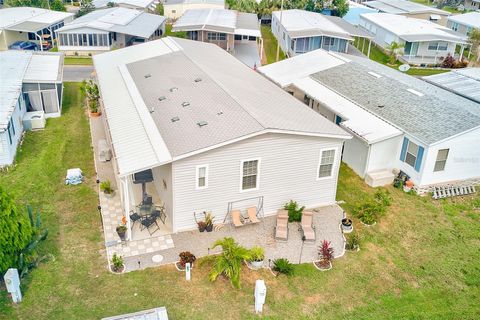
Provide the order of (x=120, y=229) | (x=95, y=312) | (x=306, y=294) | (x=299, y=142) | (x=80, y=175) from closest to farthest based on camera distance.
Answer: (x=95, y=312) → (x=306, y=294) → (x=120, y=229) → (x=299, y=142) → (x=80, y=175)

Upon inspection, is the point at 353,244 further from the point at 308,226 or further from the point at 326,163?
the point at 326,163

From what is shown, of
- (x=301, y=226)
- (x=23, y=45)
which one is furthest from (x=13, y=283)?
(x=23, y=45)

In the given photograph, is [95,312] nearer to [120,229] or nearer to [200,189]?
[120,229]

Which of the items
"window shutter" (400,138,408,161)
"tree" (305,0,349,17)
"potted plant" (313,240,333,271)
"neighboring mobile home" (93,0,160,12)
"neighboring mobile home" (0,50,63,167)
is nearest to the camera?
"potted plant" (313,240,333,271)

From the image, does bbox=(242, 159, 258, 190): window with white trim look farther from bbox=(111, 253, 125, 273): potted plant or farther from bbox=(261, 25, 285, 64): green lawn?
bbox=(261, 25, 285, 64): green lawn

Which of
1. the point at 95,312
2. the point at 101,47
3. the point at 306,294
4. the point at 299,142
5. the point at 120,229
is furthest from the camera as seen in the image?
the point at 101,47

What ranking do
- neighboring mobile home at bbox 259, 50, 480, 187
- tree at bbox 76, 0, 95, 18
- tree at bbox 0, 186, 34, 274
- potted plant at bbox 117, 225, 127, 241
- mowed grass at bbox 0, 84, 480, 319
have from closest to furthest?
tree at bbox 0, 186, 34, 274 < mowed grass at bbox 0, 84, 480, 319 < potted plant at bbox 117, 225, 127, 241 < neighboring mobile home at bbox 259, 50, 480, 187 < tree at bbox 76, 0, 95, 18

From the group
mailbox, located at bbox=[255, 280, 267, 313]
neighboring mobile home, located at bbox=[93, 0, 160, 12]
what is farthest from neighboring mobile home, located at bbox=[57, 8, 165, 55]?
mailbox, located at bbox=[255, 280, 267, 313]

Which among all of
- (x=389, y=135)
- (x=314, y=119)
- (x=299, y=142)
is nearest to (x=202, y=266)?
(x=299, y=142)
